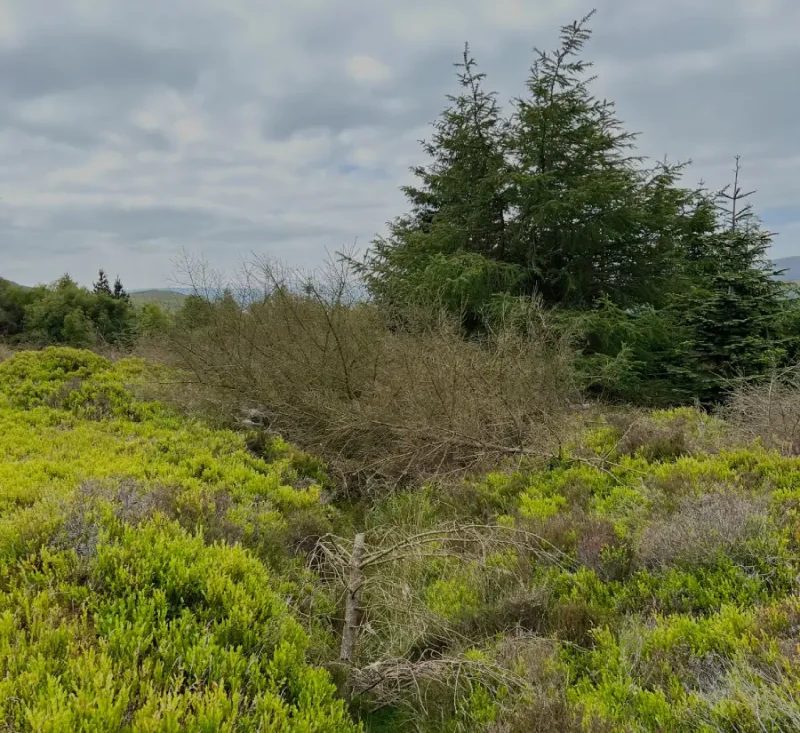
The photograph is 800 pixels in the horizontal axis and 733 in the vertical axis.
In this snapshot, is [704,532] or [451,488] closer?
[704,532]

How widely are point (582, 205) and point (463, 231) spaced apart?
2.95m

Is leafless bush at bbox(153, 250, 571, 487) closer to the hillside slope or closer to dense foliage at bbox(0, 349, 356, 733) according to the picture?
the hillside slope

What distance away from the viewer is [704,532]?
3537mm

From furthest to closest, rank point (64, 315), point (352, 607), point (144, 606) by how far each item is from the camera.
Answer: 1. point (64, 315)
2. point (352, 607)
3. point (144, 606)

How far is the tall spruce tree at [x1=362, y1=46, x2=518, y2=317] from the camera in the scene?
36.0 ft

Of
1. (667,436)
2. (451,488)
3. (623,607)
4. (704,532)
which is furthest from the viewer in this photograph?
(451,488)

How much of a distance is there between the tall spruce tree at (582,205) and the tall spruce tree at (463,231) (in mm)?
592

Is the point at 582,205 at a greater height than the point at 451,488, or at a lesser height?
greater

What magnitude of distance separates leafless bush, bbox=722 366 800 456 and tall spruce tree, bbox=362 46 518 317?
17.9 ft

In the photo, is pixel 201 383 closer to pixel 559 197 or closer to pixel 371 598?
→ pixel 371 598

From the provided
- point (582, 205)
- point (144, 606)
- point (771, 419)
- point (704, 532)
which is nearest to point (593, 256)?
point (582, 205)

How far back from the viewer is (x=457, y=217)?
13039 mm

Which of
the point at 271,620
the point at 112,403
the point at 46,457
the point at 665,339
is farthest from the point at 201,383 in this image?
the point at 665,339

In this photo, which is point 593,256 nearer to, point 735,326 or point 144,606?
point 735,326
